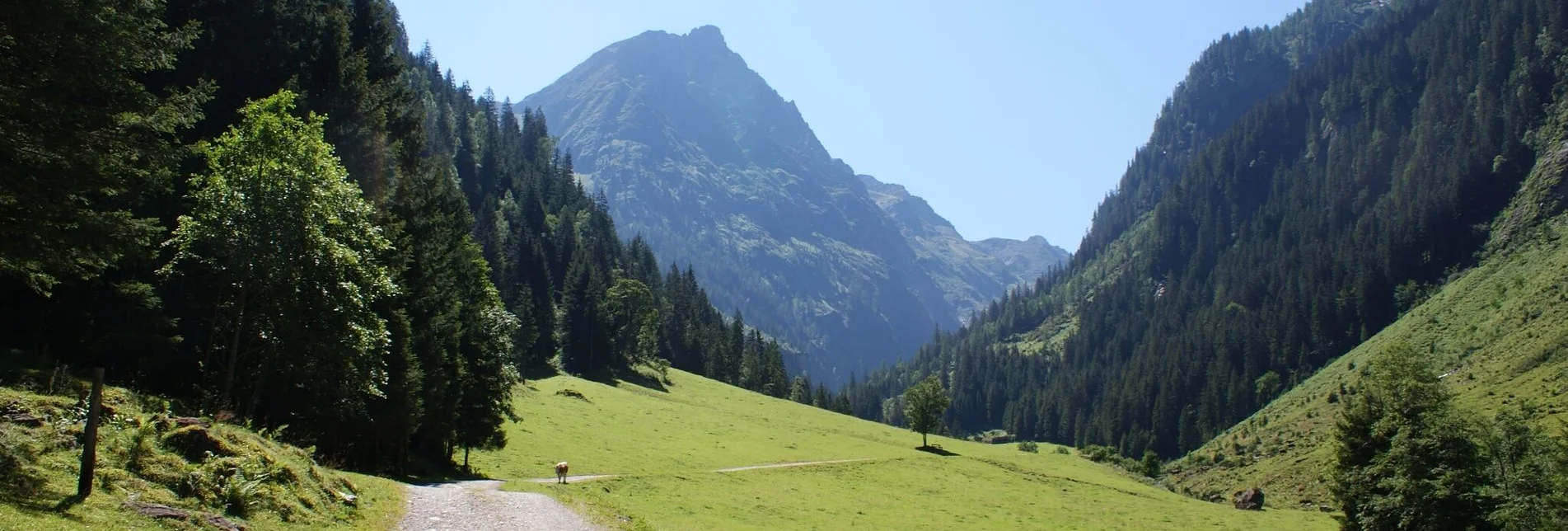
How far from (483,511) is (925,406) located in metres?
Result: 84.6

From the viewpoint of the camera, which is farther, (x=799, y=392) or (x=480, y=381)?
(x=799, y=392)

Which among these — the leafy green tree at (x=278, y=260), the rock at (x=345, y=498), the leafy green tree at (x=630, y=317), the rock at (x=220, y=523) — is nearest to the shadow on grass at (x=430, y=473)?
the leafy green tree at (x=278, y=260)

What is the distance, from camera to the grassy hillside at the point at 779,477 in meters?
43.3

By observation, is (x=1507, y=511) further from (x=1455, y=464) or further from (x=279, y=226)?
(x=279, y=226)

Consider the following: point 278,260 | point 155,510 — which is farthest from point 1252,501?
point 155,510

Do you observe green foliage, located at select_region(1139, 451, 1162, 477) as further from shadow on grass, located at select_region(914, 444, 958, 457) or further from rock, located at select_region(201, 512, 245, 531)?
rock, located at select_region(201, 512, 245, 531)

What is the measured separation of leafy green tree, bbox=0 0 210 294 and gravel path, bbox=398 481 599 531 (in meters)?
10.5

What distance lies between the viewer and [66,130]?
19141 millimetres

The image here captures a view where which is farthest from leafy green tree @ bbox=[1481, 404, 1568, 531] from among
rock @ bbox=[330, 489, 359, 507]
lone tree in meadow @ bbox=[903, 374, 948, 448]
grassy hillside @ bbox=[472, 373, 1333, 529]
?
rock @ bbox=[330, 489, 359, 507]

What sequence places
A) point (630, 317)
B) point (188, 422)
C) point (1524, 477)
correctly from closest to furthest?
1. point (188, 422)
2. point (1524, 477)
3. point (630, 317)

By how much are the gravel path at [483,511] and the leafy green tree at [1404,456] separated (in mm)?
55142

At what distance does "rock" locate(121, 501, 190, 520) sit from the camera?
54.6ft

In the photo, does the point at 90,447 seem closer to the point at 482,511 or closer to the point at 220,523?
the point at 220,523

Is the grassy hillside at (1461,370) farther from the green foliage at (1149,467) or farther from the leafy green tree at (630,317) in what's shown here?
the leafy green tree at (630,317)
